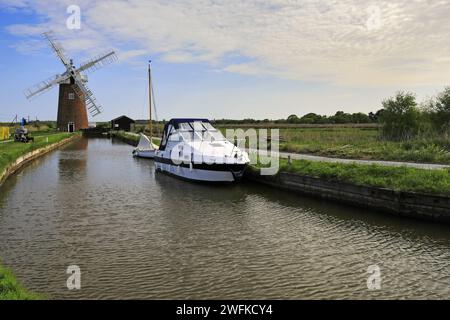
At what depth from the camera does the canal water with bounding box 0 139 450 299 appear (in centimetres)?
984

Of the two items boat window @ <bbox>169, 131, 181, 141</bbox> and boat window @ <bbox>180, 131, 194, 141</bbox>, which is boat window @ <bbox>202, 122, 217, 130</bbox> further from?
boat window @ <bbox>169, 131, 181, 141</bbox>

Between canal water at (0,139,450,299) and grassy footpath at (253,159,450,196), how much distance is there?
1406 mm

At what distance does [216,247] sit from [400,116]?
3480 cm

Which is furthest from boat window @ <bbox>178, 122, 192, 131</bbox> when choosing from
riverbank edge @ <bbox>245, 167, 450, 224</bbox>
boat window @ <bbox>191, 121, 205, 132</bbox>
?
riverbank edge @ <bbox>245, 167, 450, 224</bbox>

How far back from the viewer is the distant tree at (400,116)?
4119 cm

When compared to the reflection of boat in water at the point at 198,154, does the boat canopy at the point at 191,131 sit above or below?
above

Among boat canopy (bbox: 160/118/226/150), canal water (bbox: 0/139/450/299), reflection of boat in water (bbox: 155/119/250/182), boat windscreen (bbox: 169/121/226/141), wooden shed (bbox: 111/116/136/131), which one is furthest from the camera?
wooden shed (bbox: 111/116/136/131)

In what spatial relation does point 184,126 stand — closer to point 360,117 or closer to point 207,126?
point 207,126

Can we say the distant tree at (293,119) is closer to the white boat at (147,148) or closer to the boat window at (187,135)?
the white boat at (147,148)

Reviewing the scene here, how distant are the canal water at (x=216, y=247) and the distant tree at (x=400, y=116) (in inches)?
957

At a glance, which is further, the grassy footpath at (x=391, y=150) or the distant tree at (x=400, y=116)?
the distant tree at (x=400, y=116)

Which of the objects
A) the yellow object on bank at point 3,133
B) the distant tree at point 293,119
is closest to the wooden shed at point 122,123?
the distant tree at point 293,119

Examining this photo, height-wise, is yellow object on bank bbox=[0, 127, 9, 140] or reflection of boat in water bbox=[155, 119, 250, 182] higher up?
yellow object on bank bbox=[0, 127, 9, 140]
